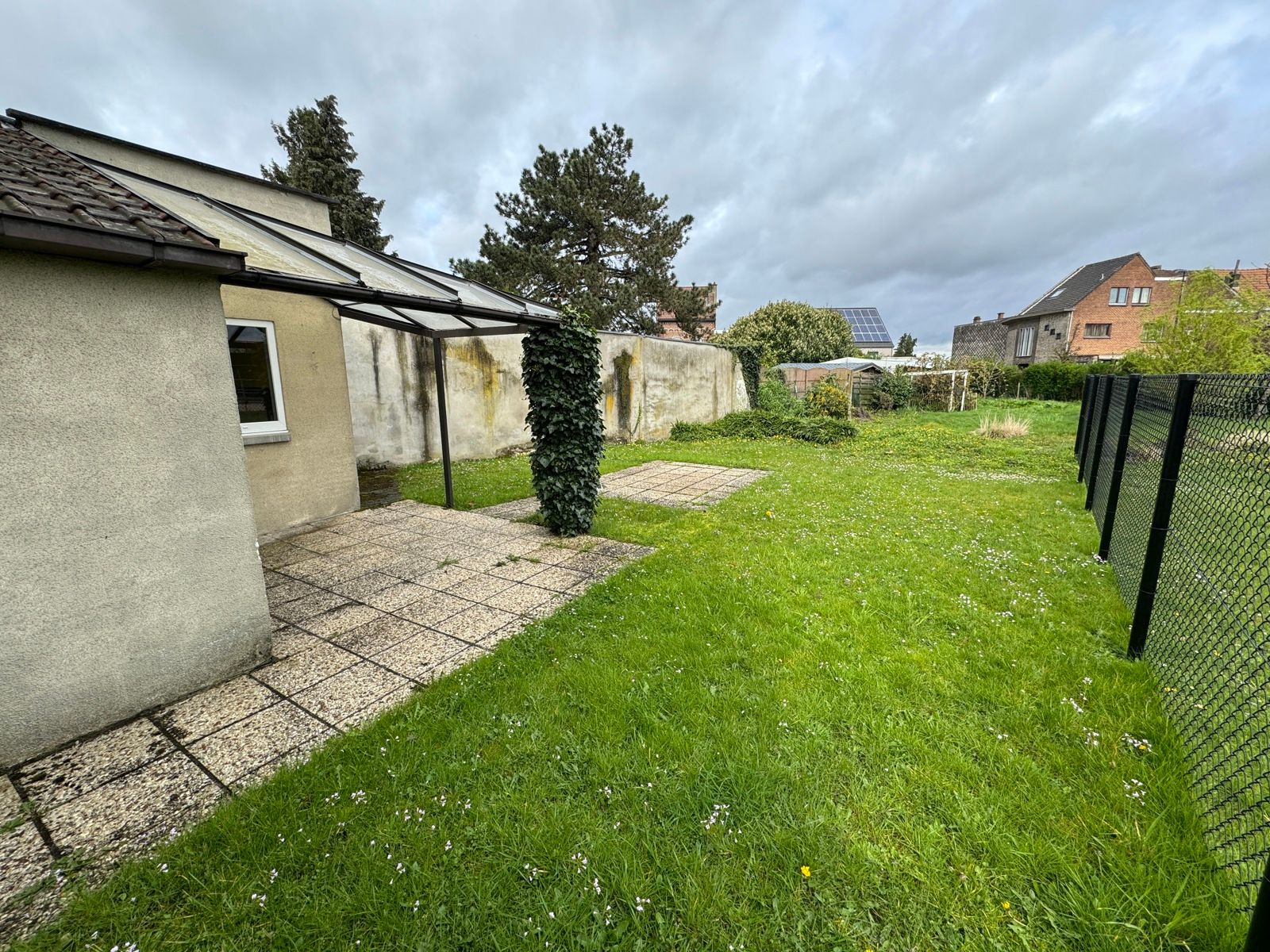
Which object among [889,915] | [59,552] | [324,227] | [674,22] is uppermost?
[674,22]

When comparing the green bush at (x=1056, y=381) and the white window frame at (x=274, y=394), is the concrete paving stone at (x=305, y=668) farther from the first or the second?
the green bush at (x=1056, y=381)

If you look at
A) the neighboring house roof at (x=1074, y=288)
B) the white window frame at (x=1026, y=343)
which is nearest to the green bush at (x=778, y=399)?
the neighboring house roof at (x=1074, y=288)

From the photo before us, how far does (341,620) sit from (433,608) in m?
0.64

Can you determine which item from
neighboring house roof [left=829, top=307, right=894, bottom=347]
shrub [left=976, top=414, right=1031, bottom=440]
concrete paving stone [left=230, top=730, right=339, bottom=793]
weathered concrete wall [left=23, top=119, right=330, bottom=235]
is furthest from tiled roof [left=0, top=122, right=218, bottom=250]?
neighboring house roof [left=829, top=307, right=894, bottom=347]

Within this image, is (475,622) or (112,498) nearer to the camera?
(112,498)

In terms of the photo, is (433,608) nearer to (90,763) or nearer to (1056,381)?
(90,763)

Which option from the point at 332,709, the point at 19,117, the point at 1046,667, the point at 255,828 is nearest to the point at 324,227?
the point at 19,117

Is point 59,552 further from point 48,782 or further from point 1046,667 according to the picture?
point 1046,667

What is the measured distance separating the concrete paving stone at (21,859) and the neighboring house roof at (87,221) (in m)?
2.35

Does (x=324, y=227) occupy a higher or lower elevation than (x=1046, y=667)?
higher

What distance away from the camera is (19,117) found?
4.29m

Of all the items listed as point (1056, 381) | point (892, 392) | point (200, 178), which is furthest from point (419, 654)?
point (1056, 381)

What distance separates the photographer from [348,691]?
281 centimetres

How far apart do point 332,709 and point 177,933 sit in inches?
45.3
